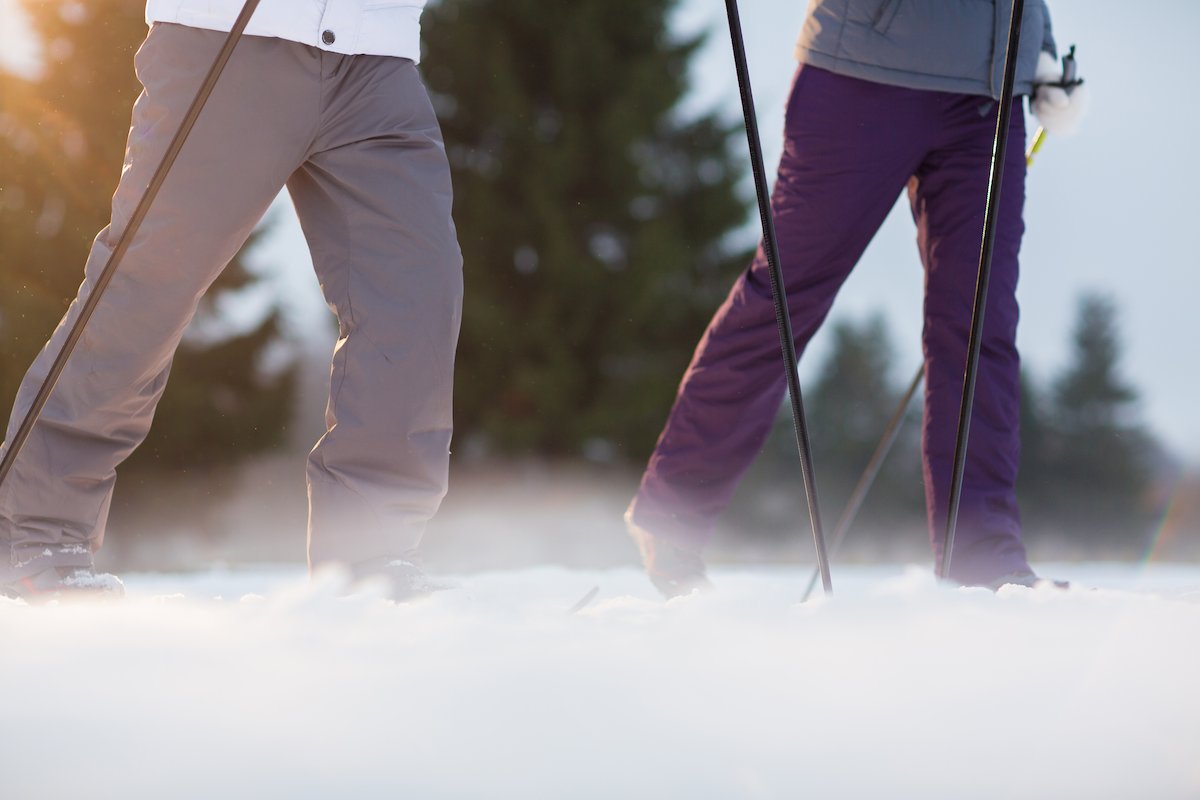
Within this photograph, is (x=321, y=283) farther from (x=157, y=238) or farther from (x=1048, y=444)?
(x=1048, y=444)

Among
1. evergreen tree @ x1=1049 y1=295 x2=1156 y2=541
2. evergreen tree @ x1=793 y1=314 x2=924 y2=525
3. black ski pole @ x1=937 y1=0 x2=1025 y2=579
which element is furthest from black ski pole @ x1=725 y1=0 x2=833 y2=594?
evergreen tree @ x1=1049 y1=295 x2=1156 y2=541

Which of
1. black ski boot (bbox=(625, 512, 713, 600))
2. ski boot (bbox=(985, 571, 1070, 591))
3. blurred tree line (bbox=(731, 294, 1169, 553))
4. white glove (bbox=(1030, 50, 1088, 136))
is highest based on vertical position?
white glove (bbox=(1030, 50, 1088, 136))

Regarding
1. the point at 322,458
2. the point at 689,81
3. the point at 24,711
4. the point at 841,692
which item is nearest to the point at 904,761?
the point at 841,692

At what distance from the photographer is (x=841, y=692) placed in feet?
2.66

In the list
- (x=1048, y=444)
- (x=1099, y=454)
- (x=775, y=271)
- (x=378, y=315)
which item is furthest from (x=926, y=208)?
(x=1099, y=454)

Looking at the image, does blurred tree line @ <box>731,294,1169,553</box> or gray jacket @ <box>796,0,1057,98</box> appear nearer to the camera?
gray jacket @ <box>796,0,1057,98</box>

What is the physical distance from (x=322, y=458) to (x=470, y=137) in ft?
37.2

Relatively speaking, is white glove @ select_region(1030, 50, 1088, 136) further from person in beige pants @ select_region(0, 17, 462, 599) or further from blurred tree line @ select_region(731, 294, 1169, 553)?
blurred tree line @ select_region(731, 294, 1169, 553)

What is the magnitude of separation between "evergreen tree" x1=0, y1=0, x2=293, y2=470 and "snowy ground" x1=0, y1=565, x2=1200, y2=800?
404 inches

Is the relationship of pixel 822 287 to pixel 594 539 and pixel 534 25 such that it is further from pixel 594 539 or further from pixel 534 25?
pixel 534 25

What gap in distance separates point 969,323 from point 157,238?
1.21 metres

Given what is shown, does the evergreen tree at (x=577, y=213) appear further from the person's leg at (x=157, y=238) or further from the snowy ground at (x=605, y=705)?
the snowy ground at (x=605, y=705)

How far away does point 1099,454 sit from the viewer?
979 inches

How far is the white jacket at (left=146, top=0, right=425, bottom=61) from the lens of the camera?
Answer: 1388 millimetres
